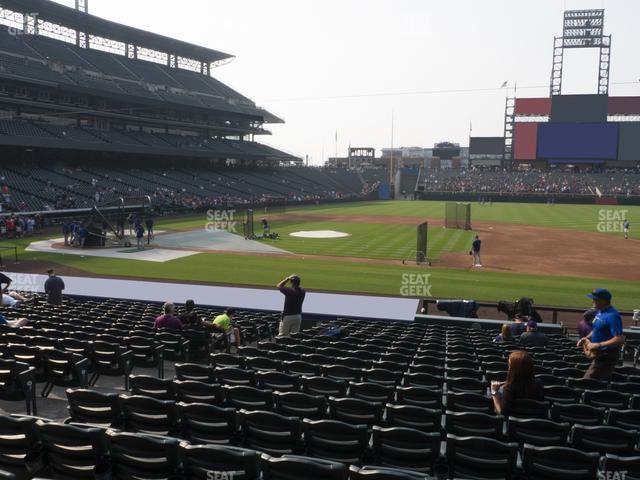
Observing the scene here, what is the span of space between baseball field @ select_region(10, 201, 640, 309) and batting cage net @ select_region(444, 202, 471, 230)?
4.40 ft

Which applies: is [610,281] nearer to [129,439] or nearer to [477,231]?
[477,231]

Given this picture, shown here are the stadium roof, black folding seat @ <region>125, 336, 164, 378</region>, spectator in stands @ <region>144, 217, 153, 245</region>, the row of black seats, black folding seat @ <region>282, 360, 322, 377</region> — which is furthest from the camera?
the stadium roof

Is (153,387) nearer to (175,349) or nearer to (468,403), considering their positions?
(175,349)

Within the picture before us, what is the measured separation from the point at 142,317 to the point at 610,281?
75.4 ft

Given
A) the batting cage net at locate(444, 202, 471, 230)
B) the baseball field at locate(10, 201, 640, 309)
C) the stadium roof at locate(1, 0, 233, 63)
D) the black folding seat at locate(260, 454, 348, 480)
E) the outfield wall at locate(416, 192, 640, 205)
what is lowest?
the baseball field at locate(10, 201, 640, 309)

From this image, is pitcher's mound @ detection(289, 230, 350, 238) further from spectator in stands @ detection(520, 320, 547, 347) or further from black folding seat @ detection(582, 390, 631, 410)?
black folding seat @ detection(582, 390, 631, 410)

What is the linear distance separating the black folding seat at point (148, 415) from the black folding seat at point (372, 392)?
2.54m

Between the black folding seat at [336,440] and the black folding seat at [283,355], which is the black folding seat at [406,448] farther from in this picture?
the black folding seat at [283,355]

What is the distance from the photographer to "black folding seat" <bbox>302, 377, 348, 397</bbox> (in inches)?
285

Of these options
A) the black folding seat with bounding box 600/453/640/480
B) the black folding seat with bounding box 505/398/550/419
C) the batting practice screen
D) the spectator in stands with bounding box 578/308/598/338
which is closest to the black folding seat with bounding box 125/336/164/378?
the black folding seat with bounding box 505/398/550/419

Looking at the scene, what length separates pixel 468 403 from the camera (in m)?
6.90

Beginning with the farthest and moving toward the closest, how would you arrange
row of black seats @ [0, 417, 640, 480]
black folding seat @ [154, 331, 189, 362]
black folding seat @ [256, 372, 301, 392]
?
black folding seat @ [154, 331, 189, 362] → black folding seat @ [256, 372, 301, 392] → row of black seats @ [0, 417, 640, 480]

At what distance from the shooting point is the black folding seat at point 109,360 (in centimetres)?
896

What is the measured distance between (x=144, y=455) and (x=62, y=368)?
4249 millimetres
